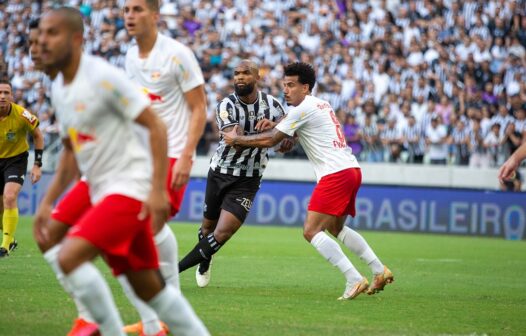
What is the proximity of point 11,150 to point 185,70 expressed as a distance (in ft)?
23.3

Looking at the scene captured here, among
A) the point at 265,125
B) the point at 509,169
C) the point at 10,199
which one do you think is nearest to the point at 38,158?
the point at 10,199

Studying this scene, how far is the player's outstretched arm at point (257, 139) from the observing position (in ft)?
34.5

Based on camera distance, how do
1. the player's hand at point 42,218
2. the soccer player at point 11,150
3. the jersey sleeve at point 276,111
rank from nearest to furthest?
the player's hand at point 42,218 < the jersey sleeve at point 276,111 < the soccer player at point 11,150

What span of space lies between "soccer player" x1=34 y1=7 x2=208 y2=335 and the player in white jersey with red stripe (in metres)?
1.39

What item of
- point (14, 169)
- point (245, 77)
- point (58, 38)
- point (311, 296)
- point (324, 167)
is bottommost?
point (311, 296)

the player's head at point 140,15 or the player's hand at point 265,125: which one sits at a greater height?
the player's head at point 140,15

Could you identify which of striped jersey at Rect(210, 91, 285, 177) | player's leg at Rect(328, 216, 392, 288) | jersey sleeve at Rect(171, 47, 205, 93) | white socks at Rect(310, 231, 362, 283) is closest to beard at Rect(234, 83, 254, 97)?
striped jersey at Rect(210, 91, 285, 177)

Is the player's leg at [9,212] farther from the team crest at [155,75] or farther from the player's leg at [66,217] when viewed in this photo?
the player's leg at [66,217]

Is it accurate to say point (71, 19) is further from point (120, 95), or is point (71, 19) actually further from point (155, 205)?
point (155, 205)

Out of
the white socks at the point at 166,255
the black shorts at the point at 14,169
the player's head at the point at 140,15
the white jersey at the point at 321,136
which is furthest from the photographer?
the black shorts at the point at 14,169

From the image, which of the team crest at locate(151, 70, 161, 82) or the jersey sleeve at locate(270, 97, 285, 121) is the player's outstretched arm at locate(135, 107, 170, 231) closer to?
Answer: the team crest at locate(151, 70, 161, 82)

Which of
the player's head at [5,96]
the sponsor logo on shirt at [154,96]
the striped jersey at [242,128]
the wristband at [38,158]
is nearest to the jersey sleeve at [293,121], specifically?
the striped jersey at [242,128]

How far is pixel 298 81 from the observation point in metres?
10.8

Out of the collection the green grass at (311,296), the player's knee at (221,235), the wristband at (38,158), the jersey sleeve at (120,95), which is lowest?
the green grass at (311,296)
